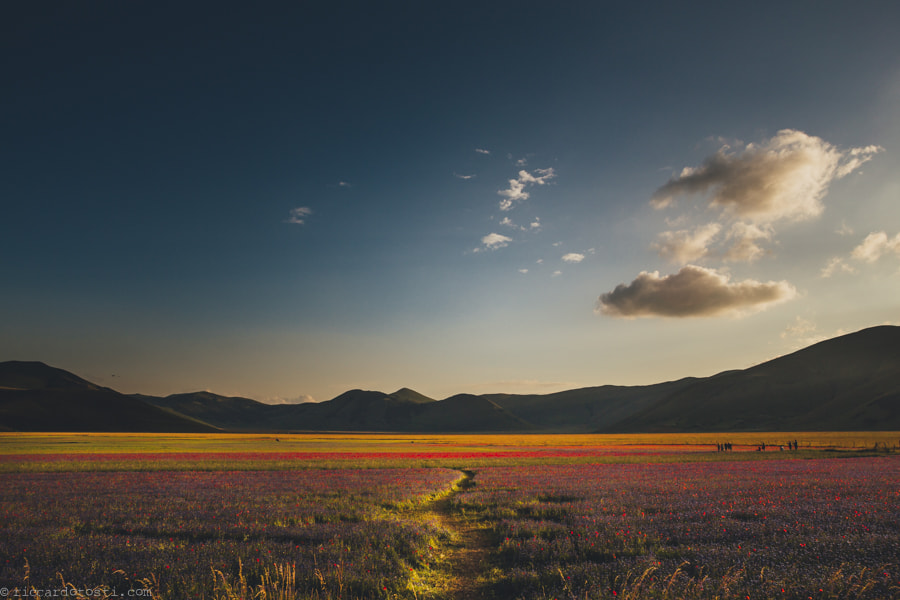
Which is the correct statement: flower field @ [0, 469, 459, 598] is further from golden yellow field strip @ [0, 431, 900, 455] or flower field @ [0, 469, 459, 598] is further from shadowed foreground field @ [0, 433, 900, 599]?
golden yellow field strip @ [0, 431, 900, 455]

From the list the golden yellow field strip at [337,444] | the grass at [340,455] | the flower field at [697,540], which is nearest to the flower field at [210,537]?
the flower field at [697,540]

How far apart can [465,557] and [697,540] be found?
20.6ft

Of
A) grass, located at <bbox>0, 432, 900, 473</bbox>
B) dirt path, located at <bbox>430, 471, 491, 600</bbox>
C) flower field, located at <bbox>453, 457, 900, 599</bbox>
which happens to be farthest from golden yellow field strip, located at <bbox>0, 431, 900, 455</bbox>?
dirt path, located at <bbox>430, 471, 491, 600</bbox>

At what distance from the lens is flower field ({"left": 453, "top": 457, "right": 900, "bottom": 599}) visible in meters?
7.74

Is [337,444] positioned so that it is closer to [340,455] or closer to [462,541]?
[340,455]

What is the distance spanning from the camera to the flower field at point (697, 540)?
25.4 feet

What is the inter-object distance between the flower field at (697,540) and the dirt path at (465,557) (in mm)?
513

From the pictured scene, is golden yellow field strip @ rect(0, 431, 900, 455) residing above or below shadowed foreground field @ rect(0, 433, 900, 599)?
below

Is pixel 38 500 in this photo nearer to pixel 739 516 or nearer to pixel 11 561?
pixel 11 561

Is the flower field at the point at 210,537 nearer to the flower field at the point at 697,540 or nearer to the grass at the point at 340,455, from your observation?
the flower field at the point at 697,540

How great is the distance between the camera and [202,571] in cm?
900

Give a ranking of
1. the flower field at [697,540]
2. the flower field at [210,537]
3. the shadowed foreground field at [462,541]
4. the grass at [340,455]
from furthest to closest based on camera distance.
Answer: the grass at [340,455], the flower field at [210,537], the shadowed foreground field at [462,541], the flower field at [697,540]

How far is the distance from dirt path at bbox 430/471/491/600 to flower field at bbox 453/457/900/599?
0.51 metres

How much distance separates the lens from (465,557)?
1196cm
